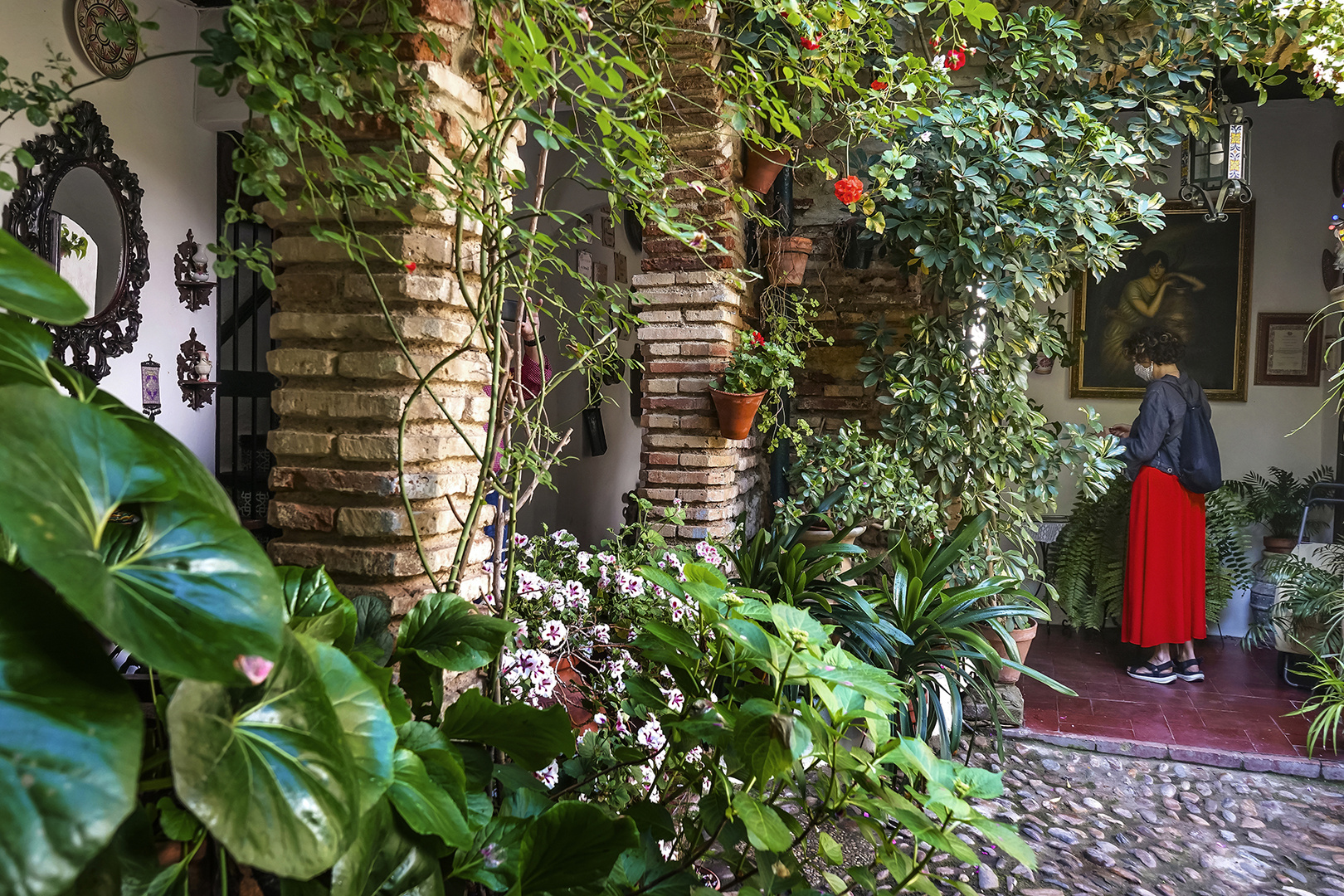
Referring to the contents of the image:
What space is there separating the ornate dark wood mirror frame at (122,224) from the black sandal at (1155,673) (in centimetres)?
559

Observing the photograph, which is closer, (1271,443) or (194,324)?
(194,324)

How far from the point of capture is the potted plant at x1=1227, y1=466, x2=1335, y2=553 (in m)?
5.14

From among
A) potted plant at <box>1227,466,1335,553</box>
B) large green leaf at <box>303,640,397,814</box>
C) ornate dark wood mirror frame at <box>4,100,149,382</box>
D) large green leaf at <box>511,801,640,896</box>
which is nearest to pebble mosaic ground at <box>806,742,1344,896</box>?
large green leaf at <box>511,801,640,896</box>

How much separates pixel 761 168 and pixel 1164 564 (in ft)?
10.3

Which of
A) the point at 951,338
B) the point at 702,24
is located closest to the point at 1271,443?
the point at 951,338

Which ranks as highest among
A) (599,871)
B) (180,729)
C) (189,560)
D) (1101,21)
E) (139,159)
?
(1101,21)

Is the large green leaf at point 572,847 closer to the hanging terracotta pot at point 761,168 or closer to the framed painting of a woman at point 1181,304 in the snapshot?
the hanging terracotta pot at point 761,168

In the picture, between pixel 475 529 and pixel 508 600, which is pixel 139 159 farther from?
pixel 508 600

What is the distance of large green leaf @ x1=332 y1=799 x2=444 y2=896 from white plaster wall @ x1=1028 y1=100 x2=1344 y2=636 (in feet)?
19.9

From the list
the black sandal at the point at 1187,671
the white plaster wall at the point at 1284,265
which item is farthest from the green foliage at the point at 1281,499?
the black sandal at the point at 1187,671

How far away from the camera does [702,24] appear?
10.2 ft

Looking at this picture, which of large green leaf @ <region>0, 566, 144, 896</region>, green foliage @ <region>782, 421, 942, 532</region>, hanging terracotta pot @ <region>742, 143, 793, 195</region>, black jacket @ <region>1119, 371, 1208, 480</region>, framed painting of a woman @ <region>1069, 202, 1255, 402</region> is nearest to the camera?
large green leaf @ <region>0, 566, 144, 896</region>

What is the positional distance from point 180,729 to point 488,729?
63 centimetres

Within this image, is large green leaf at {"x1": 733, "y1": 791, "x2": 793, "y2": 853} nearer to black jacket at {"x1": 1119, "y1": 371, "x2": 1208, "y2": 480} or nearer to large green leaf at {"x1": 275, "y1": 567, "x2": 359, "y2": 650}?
large green leaf at {"x1": 275, "y1": 567, "x2": 359, "y2": 650}
